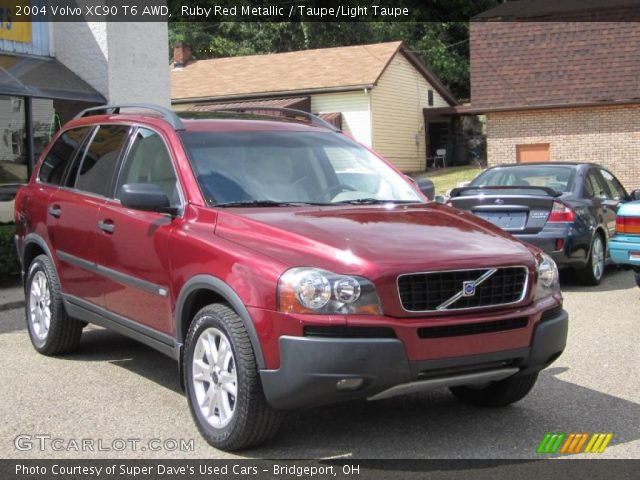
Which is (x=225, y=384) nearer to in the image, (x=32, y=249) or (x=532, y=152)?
(x=32, y=249)

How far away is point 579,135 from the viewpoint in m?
27.9

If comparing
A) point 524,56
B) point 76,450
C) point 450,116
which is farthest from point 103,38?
point 450,116

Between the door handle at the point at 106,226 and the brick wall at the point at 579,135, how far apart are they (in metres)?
23.6

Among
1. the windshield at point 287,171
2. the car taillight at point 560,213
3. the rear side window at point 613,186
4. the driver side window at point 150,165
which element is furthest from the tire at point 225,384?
the rear side window at point 613,186

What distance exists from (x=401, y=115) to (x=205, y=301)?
33.4 metres

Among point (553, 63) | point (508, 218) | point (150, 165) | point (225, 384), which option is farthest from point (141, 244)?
point (553, 63)

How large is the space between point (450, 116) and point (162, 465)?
38.2m

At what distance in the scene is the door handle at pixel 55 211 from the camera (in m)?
6.95

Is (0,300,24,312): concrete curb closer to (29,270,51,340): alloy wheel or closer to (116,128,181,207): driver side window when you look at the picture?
(29,270,51,340): alloy wheel

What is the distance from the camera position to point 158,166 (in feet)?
19.6

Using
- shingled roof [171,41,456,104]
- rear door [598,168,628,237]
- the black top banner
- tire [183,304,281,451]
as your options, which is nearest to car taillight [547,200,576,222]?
rear door [598,168,628,237]

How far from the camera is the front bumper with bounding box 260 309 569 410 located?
4363 millimetres

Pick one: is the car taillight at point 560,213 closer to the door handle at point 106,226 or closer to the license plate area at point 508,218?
the license plate area at point 508,218

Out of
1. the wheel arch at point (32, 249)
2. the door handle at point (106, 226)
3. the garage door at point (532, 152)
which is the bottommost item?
the wheel arch at point (32, 249)
